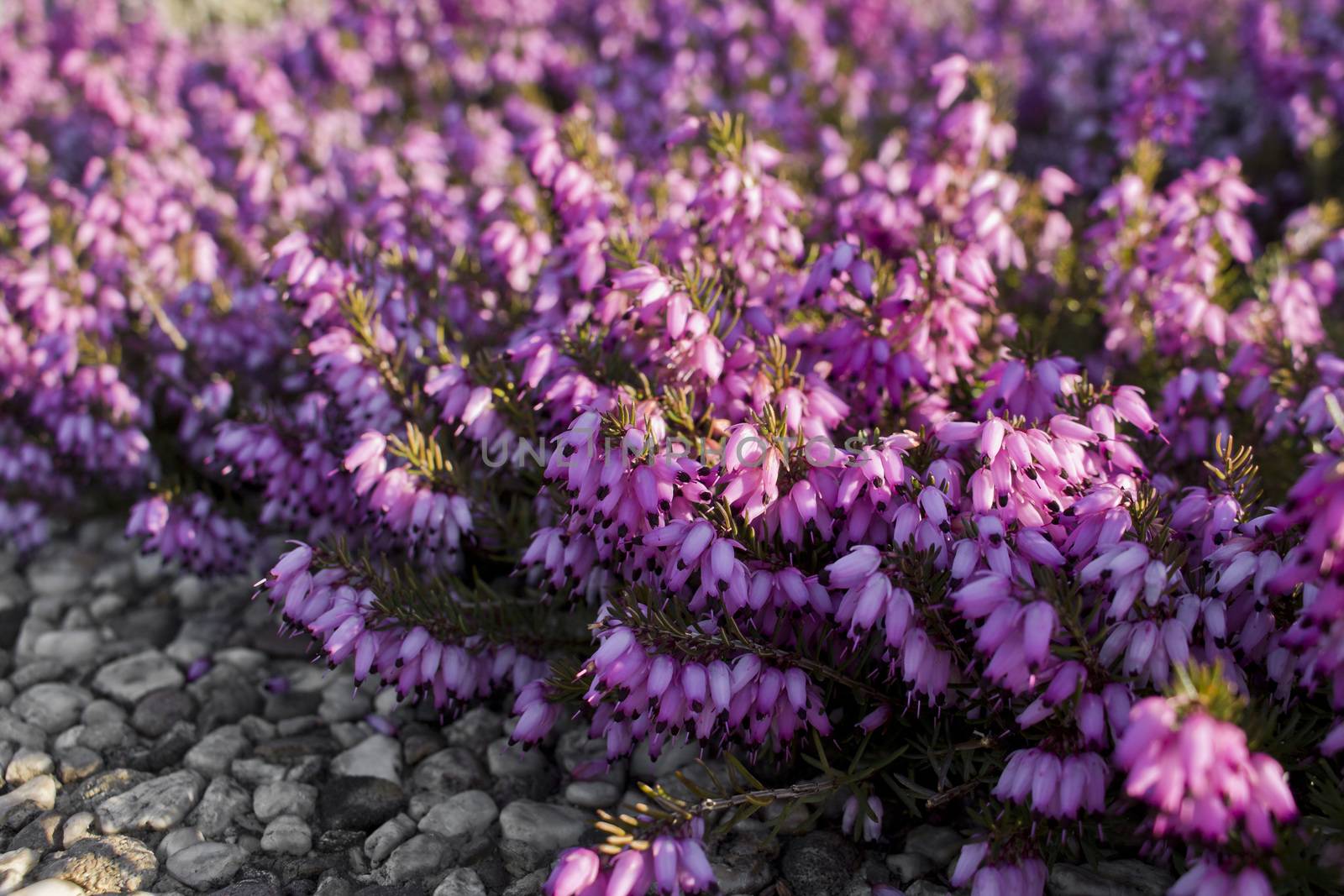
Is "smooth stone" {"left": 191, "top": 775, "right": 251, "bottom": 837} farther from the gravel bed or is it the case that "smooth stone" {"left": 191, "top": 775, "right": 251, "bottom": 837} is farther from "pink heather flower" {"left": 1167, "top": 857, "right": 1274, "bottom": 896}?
"pink heather flower" {"left": 1167, "top": 857, "right": 1274, "bottom": 896}

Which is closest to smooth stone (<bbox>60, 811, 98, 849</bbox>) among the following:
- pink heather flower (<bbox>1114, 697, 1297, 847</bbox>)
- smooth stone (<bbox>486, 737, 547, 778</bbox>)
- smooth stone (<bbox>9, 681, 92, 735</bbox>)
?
smooth stone (<bbox>9, 681, 92, 735</bbox>)

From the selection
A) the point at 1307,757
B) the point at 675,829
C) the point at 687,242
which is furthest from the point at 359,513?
the point at 1307,757

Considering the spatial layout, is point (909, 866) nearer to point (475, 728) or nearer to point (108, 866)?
point (475, 728)

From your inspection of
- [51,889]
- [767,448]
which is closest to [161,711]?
[51,889]

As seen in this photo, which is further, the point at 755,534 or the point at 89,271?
the point at 89,271

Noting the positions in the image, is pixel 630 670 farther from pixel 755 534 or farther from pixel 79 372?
pixel 79 372

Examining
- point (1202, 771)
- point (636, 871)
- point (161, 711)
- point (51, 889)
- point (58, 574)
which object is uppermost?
A: point (1202, 771)

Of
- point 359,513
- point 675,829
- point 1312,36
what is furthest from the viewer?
point 1312,36
